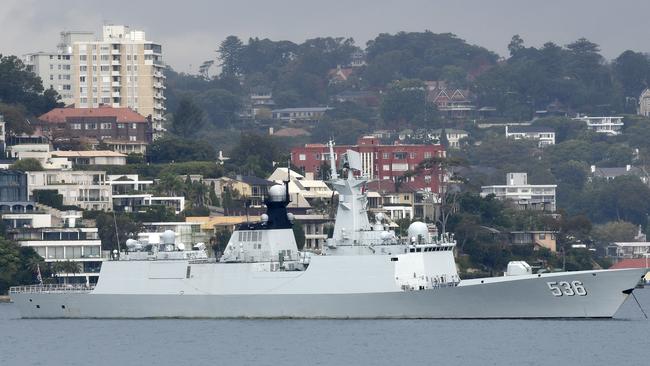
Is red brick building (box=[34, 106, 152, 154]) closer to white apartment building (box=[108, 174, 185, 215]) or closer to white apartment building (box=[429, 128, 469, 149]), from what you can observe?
white apartment building (box=[108, 174, 185, 215])

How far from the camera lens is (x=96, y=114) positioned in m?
116

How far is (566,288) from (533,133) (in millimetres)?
109440

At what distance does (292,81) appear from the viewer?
19925 centimetres

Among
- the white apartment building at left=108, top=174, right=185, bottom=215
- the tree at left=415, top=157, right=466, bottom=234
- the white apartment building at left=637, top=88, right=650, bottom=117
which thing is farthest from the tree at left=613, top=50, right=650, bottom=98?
the white apartment building at left=108, top=174, right=185, bottom=215

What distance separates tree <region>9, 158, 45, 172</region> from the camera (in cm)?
9638

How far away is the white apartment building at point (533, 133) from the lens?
162 meters

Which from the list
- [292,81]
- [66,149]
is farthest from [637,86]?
[66,149]

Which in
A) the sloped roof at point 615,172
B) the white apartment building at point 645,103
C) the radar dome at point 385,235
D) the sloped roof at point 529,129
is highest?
the white apartment building at point 645,103

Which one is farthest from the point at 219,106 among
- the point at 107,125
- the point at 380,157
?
the point at 107,125

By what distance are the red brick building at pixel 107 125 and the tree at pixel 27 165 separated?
1472 centimetres

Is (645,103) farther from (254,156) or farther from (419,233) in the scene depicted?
(419,233)

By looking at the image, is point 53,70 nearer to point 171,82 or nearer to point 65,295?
point 171,82
